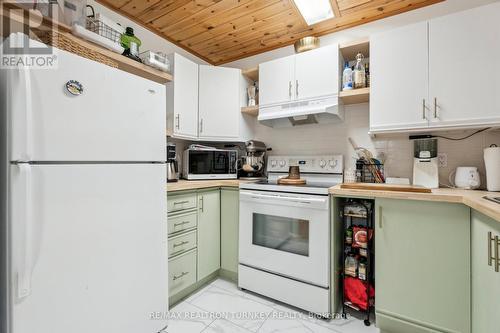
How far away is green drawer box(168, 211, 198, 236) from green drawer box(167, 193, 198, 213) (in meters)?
0.05

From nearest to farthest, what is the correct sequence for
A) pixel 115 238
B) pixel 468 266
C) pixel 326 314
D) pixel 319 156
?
pixel 115 238, pixel 468 266, pixel 326 314, pixel 319 156

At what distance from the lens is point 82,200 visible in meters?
1.05

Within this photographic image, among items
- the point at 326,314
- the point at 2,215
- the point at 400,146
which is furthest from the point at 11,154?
the point at 400,146

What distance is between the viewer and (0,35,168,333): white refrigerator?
0.87 m

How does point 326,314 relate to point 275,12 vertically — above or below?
below

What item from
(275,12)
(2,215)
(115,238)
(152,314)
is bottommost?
(152,314)

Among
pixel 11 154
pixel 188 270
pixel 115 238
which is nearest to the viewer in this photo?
pixel 11 154

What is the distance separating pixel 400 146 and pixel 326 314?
4.60ft

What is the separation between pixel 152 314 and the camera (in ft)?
4.46

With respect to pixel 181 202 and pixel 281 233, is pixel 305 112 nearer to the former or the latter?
pixel 281 233

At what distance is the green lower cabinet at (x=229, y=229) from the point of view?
2084mm

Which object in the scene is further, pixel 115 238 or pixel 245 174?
pixel 245 174

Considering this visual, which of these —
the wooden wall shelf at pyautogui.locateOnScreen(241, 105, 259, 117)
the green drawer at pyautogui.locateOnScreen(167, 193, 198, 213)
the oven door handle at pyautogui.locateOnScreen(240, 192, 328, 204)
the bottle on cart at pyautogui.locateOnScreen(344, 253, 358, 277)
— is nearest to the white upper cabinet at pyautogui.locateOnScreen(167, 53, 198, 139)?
the wooden wall shelf at pyautogui.locateOnScreen(241, 105, 259, 117)

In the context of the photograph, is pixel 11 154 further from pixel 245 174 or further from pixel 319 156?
pixel 319 156
